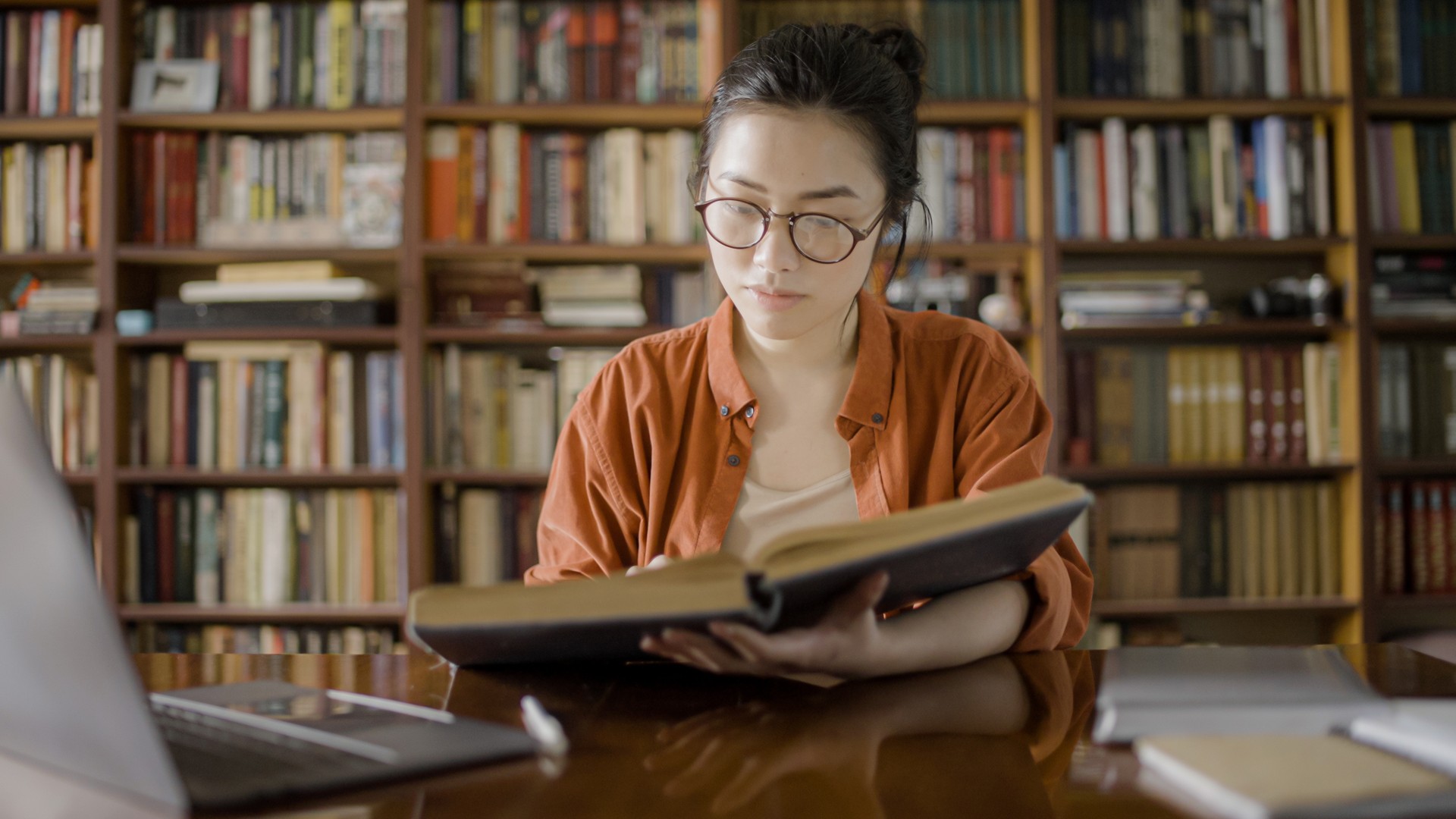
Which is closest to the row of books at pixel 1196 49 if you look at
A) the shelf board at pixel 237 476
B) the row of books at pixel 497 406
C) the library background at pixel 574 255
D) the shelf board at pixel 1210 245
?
the library background at pixel 574 255

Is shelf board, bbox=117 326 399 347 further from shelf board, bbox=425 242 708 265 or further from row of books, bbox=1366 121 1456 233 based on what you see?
row of books, bbox=1366 121 1456 233

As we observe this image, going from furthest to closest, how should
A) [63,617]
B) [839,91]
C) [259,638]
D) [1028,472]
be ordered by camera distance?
[259,638], [839,91], [1028,472], [63,617]

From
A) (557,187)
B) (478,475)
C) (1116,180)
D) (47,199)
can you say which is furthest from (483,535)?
(1116,180)

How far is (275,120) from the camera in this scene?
8.30 feet

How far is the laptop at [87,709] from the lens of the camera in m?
0.43

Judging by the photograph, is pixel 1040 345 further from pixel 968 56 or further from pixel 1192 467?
pixel 968 56

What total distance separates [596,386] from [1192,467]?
1.75 m

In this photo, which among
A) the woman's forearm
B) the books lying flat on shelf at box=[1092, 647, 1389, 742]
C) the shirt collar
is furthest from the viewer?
the shirt collar

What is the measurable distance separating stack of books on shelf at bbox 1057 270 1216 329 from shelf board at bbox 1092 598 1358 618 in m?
0.67

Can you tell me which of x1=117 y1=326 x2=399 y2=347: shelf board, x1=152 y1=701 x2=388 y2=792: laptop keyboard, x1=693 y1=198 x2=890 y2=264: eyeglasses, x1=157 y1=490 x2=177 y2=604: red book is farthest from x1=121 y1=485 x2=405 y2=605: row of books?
x1=152 y1=701 x2=388 y2=792: laptop keyboard

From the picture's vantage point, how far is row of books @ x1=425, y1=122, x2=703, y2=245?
2.52 meters

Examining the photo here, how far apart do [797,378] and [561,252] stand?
4.51ft

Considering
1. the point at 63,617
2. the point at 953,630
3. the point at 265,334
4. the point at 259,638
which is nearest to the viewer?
the point at 63,617

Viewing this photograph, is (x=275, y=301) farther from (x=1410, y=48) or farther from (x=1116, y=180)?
(x=1410, y=48)
